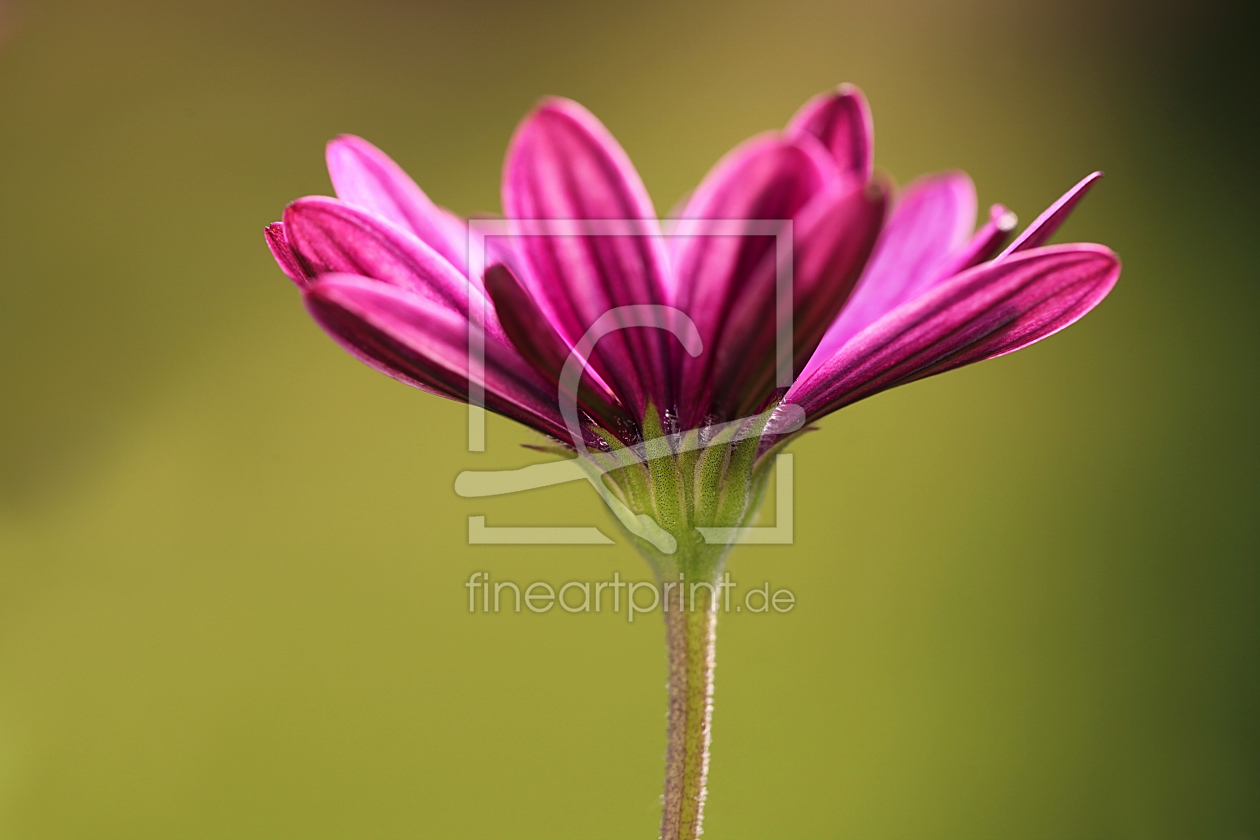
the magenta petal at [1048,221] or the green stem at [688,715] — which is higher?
the magenta petal at [1048,221]

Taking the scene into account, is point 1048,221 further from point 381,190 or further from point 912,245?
point 381,190

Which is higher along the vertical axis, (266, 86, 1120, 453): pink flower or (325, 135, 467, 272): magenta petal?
(325, 135, 467, 272): magenta petal

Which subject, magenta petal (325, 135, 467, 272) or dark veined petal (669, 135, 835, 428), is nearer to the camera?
dark veined petal (669, 135, 835, 428)

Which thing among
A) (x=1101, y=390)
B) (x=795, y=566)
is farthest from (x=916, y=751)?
(x=1101, y=390)

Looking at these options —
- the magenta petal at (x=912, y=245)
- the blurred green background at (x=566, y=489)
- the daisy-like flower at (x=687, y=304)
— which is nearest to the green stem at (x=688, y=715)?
the daisy-like flower at (x=687, y=304)

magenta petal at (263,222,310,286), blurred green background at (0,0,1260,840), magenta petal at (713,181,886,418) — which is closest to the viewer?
magenta petal at (713,181,886,418)

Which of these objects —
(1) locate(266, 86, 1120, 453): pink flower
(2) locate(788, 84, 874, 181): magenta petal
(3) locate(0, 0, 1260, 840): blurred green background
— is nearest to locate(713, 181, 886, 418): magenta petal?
(1) locate(266, 86, 1120, 453): pink flower

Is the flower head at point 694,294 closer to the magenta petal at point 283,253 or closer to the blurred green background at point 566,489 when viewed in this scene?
the magenta petal at point 283,253

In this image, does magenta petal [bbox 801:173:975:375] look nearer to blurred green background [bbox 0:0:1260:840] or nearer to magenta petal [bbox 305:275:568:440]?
magenta petal [bbox 305:275:568:440]
